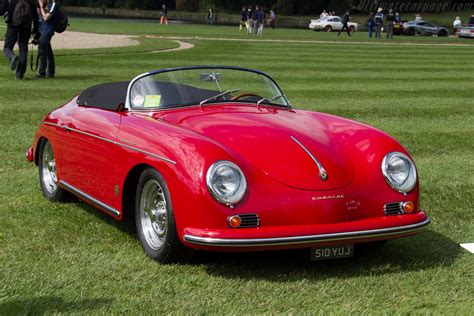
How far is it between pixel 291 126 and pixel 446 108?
9518 mm

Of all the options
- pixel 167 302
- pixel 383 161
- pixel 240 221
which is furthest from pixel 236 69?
pixel 167 302

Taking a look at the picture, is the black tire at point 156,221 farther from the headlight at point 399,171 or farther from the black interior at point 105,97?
the headlight at point 399,171

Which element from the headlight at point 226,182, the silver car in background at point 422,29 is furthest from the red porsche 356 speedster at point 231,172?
the silver car in background at point 422,29

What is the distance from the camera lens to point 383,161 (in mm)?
5574

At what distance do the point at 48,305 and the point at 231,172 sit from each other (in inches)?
53.5

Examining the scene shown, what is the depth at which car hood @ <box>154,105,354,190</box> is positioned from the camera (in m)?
5.23

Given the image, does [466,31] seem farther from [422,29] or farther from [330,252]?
[330,252]

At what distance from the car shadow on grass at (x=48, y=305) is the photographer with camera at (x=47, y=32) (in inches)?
533

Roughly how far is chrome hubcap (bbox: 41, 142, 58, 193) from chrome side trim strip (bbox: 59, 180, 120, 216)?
0.37 m

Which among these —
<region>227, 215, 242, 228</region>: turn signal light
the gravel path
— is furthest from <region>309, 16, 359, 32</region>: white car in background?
<region>227, 215, 242, 228</region>: turn signal light

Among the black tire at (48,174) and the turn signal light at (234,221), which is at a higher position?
the turn signal light at (234,221)

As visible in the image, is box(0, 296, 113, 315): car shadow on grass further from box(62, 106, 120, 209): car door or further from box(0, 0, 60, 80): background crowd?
box(0, 0, 60, 80): background crowd

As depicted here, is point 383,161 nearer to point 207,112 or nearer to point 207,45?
point 207,112

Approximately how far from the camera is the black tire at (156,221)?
519cm
